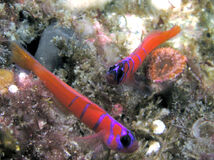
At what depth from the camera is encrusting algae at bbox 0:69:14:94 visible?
2.66 metres

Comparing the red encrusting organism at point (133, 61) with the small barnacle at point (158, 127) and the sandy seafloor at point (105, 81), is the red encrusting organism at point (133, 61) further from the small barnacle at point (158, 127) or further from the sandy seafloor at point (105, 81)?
the small barnacle at point (158, 127)

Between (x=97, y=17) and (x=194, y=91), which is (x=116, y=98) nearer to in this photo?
(x=194, y=91)

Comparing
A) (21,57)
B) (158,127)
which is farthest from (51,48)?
(158,127)

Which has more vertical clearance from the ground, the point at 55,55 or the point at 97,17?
the point at 97,17

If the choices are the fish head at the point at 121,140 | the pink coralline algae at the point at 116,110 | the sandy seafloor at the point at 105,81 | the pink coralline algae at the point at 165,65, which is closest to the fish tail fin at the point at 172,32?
the pink coralline algae at the point at 165,65

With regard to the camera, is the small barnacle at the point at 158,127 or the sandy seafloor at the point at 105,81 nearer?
the sandy seafloor at the point at 105,81

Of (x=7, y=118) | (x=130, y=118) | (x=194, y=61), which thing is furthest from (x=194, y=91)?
(x=7, y=118)

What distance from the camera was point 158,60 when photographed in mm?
4547

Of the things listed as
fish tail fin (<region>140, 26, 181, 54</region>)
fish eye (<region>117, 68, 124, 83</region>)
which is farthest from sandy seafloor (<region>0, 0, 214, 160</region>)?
fish eye (<region>117, 68, 124, 83</region>)

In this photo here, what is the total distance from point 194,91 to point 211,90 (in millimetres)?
481

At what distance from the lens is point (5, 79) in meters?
2.83

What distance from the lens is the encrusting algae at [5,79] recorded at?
2656 millimetres

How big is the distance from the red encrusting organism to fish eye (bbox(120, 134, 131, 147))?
114 cm

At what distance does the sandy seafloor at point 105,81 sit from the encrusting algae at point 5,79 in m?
0.01
